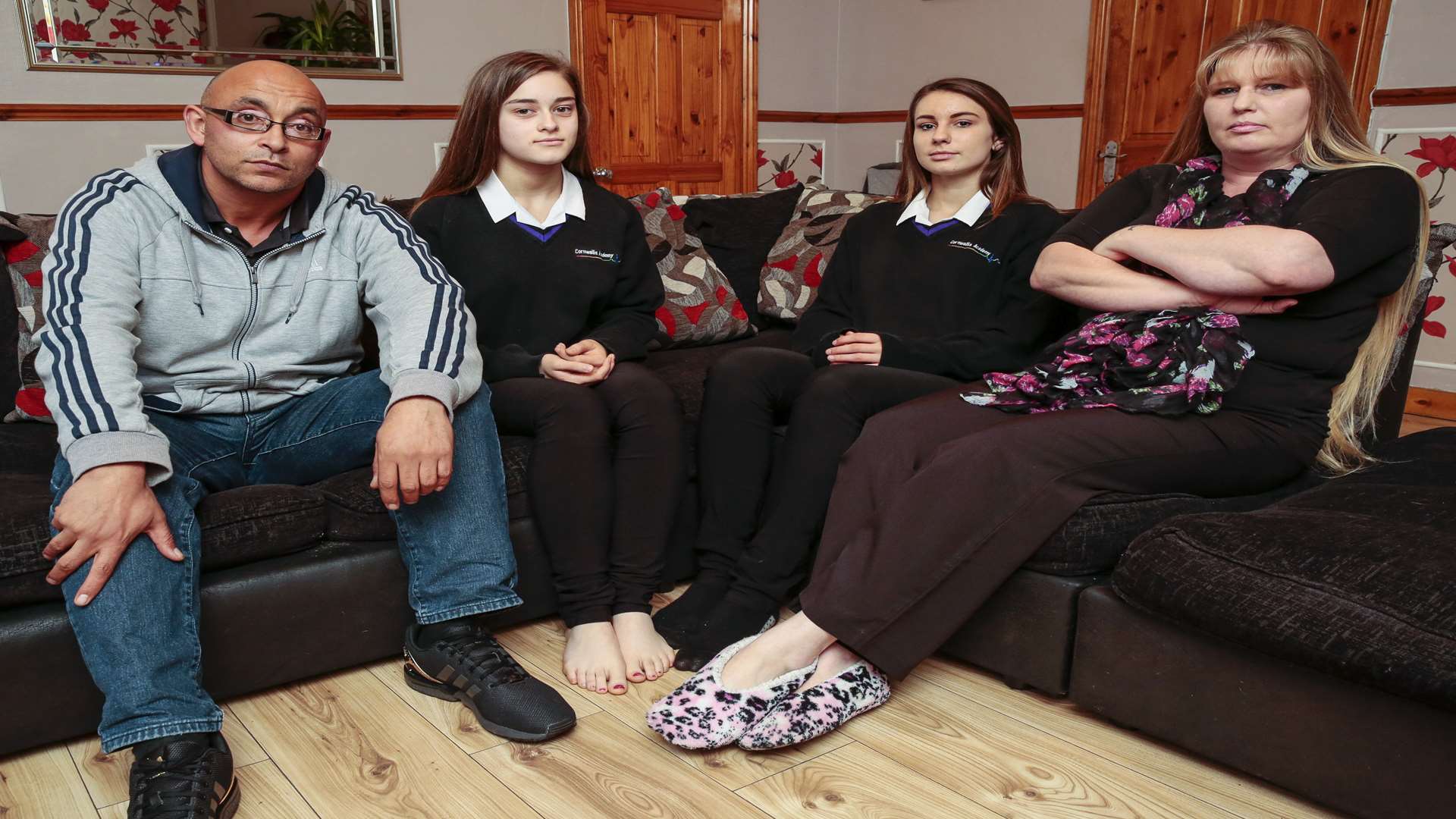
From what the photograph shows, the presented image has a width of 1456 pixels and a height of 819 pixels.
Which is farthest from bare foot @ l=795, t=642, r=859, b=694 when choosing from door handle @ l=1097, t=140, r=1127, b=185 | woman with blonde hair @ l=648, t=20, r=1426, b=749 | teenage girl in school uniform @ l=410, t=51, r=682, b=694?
door handle @ l=1097, t=140, r=1127, b=185

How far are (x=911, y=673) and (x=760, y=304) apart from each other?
1.28 m

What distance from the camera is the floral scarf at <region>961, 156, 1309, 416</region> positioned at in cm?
169

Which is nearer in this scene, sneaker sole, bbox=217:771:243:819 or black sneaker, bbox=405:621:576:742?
sneaker sole, bbox=217:771:243:819

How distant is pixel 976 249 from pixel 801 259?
0.74 meters

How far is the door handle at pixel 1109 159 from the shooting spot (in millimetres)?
4738

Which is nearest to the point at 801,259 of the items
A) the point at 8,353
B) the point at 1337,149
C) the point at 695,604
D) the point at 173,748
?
the point at 695,604

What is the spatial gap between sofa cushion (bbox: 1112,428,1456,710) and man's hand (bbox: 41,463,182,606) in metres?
1.40

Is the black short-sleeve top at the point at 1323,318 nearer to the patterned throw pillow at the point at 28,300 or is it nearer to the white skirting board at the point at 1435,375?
the patterned throw pillow at the point at 28,300

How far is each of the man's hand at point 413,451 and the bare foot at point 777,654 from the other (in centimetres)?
54

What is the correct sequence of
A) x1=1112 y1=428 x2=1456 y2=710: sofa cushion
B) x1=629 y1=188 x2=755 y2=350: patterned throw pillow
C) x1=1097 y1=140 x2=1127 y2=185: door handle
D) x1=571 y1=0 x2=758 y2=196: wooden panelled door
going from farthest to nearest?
x1=571 y1=0 x2=758 y2=196: wooden panelled door
x1=1097 y1=140 x2=1127 y2=185: door handle
x1=629 y1=188 x2=755 y2=350: patterned throw pillow
x1=1112 y1=428 x2=1456 y2=710: sofa cushion

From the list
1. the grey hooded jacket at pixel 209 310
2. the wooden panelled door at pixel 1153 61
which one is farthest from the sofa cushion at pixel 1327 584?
the wooden panelled door at pixel 1153 61

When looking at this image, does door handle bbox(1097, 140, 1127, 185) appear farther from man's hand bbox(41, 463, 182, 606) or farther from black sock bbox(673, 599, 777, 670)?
man's hand bbox(41, 463, 182, 606)

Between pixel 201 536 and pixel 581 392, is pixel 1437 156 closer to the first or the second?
pixel 581 392

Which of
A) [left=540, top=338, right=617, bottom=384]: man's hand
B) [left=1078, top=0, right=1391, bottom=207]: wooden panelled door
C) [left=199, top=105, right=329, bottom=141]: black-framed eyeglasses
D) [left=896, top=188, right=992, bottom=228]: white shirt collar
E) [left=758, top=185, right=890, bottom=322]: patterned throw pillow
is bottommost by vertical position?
[left=540, top=338, right=617, bottom=384]: man's hand
